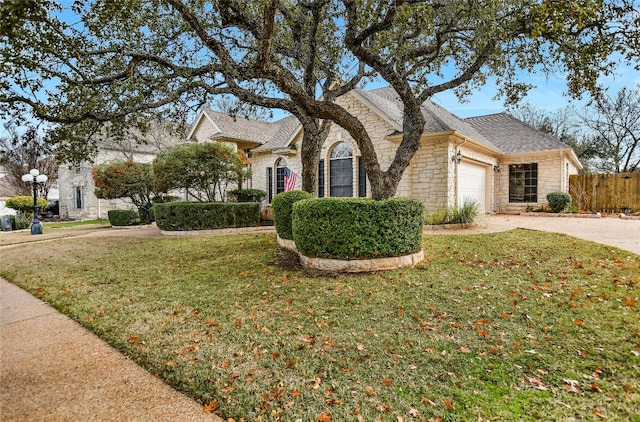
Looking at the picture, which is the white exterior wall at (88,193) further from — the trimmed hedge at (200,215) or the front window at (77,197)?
the trimmed hedge at (200,215)

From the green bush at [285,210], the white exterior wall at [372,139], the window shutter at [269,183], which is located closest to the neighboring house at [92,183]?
the window shutter at [269,183]

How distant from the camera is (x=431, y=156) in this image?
12.5m

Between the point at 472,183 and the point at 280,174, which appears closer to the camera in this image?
the point at 472,183

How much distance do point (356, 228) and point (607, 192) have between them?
16.7 meters

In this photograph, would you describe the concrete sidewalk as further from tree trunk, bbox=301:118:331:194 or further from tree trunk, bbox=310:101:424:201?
tree trunk, bbox=301:118:331:194

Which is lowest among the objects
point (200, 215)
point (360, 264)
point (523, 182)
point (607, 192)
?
point (360, 264)

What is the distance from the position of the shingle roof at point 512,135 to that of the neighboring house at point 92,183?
19545mm

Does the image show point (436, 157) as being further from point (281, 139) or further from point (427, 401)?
point (427, 401)

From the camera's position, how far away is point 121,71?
8250mm

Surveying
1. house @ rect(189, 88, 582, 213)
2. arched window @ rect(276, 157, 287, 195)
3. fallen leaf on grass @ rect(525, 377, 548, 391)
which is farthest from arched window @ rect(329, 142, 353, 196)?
fallen leaf on grass @ rect(525, 377, 548, 391)

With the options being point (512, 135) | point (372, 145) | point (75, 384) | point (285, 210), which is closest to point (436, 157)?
point (372, 145)

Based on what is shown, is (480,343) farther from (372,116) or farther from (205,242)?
(372,116)

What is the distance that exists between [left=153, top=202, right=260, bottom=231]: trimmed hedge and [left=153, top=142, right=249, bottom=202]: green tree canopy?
3.70ft

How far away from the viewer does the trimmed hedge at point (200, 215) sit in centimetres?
1188
